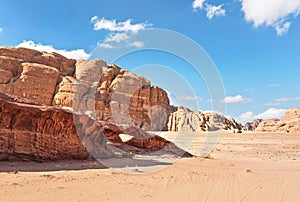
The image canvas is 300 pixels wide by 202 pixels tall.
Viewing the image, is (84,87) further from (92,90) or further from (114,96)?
(114,96)

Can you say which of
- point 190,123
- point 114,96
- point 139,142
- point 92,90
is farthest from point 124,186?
point 190,123

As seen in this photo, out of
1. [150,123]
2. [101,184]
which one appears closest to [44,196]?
[101,184]

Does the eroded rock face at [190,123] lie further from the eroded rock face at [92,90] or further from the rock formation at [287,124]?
the rock formation at [287,124]

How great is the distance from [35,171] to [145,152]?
931cm

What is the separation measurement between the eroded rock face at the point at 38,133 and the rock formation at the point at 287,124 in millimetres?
49767

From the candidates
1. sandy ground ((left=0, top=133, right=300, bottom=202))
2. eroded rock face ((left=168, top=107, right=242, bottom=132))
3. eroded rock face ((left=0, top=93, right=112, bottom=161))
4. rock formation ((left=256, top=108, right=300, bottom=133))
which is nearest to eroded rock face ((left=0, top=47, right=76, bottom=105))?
eroded rock face ((left=168, top=107, right=242, bottom=132))

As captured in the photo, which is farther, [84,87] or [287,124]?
[84,87]

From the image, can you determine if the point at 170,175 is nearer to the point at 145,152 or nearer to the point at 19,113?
the point at 19,113

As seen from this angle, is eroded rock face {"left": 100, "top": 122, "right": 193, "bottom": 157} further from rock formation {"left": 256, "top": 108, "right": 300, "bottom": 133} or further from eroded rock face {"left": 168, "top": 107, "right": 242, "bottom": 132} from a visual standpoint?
eroded rock face {"left": 168, "top": 107, "right": 242, "bottom": 132}

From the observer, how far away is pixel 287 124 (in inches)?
2108

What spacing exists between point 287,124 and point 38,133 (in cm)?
5570

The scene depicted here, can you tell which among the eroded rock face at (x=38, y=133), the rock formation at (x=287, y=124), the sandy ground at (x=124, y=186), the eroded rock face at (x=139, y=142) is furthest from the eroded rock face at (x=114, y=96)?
the sandy ground at (x=124, y=186)

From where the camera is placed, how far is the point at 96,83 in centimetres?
6756

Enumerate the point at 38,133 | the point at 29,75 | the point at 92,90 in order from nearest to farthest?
1. the point at 38,133
2. the point at 29,75
3. the point at 92,90
